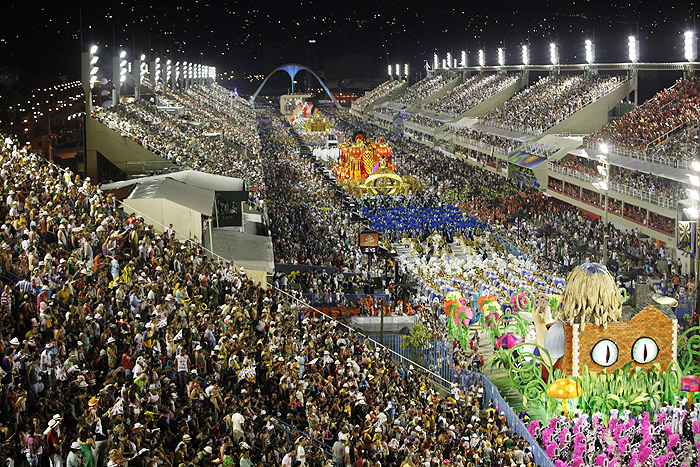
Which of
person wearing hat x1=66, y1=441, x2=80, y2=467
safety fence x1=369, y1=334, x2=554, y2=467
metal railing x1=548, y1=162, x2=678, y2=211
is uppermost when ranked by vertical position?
person wearing hat x1=66, y1=441, x2=80, y2=467

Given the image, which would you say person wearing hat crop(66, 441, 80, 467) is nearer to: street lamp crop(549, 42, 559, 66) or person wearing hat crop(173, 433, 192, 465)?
person wearing hat crop(173, 433, 192, 465)

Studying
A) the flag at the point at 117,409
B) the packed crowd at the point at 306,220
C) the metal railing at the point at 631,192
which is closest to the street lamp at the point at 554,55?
the packed crowd at the point at 306,220

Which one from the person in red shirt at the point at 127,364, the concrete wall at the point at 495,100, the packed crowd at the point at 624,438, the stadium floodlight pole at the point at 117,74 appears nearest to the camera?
the person in red shirt at the point at 127,364

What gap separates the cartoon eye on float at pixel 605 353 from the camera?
22.4 meters

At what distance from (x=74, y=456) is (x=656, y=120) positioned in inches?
1605

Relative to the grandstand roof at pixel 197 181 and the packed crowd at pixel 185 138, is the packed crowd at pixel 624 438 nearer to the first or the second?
the grandstand roof at pixel 197 181

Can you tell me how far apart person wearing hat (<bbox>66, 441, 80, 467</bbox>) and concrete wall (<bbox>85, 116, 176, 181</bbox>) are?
27.9 m

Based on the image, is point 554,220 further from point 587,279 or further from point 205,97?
point 205,97

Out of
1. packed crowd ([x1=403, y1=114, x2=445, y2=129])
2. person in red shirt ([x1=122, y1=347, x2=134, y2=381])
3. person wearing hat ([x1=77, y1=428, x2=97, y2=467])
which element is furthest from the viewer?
packed crowd ([x1=403, y1=114, x2=445, y2=129])

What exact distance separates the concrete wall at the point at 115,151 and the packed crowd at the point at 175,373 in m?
16.4

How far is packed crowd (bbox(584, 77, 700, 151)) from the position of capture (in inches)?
1754

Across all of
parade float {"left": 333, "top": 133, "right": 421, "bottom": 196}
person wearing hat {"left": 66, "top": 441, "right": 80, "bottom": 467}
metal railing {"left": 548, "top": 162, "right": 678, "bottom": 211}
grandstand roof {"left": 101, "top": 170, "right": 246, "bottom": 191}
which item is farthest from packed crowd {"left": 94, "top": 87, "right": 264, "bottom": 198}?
person wearing hat {"left": 66, "top": 441, "right": 80, "bottom": 467}

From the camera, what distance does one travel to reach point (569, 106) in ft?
207

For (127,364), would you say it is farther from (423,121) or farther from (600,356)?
(423,121)
